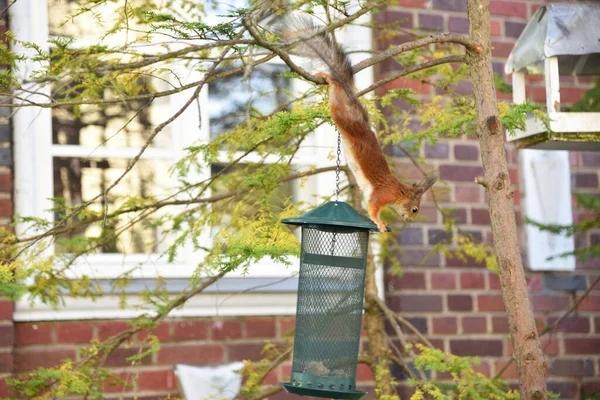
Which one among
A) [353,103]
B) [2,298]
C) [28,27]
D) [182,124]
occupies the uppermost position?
[28,27]

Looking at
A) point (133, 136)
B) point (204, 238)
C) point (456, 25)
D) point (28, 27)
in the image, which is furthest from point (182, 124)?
point (456, 25)

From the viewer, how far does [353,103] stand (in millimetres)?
2432

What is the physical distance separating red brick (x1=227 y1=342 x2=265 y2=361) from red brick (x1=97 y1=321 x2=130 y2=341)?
48 centimetres

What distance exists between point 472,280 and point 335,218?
6.47 feet

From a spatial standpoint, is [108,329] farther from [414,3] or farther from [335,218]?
[414,3]

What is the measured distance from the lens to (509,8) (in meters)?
4.41

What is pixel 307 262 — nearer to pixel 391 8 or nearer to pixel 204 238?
pixel 204 238

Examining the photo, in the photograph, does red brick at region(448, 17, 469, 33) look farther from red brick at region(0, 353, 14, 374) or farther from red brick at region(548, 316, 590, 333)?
red brick at region(0, 353, 14, 374)

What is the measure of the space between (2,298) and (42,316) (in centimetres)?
21

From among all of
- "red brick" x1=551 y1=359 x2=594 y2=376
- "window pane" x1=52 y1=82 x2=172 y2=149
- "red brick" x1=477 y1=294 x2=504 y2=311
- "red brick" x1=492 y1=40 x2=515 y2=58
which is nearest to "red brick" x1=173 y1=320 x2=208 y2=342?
"window pane" x1=52 y1=82 x2=172 y2=149

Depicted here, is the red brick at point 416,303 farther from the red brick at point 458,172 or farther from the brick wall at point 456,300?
the red brick at point 458,172

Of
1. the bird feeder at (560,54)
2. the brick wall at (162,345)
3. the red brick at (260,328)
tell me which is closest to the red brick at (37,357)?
the brick wall at (162,345)

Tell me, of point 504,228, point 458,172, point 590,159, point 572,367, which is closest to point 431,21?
point 458,172

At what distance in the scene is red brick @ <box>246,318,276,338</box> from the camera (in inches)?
155
